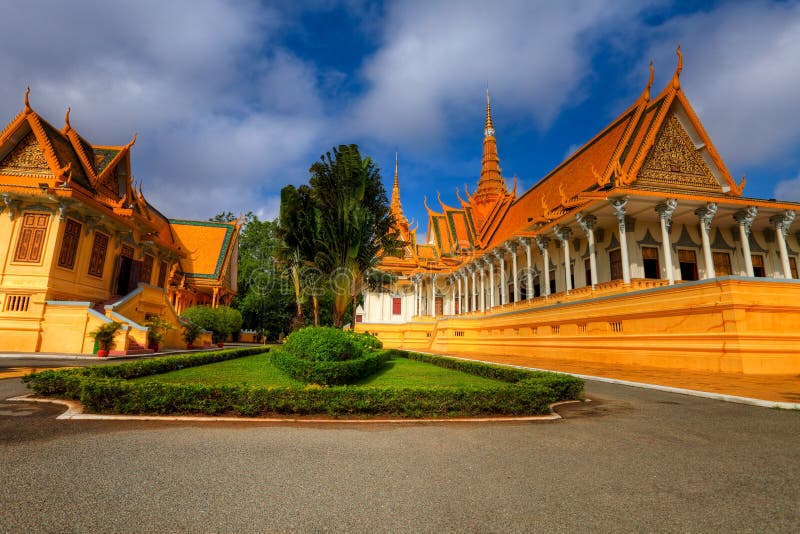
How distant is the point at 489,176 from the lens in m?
40.5

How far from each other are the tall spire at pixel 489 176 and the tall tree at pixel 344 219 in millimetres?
28659

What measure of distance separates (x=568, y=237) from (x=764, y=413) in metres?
15.7

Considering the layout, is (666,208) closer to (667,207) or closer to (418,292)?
(667,207)

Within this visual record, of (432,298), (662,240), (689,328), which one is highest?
(662,240)

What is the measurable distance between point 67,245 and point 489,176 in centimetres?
3495

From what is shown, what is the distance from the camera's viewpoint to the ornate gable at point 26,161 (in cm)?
1730

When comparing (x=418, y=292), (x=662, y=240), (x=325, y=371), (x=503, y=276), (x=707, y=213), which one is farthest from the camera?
(x=418, y=292)

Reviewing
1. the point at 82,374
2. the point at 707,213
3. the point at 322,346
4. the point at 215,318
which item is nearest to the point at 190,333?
the point at 215,318

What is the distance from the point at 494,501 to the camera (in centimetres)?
268

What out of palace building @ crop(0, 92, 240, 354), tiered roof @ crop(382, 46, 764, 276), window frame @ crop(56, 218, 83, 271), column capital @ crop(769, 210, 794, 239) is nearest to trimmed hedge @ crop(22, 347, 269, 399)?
palace building @ crop(0, 92, 240, 354)

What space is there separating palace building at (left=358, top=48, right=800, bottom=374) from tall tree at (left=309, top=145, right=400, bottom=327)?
3.03m

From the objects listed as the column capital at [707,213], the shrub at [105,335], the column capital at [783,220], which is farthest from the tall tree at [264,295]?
the column capital at [783,220]

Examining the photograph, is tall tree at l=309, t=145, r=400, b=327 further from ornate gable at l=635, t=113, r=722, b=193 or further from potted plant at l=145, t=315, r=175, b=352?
ornate gable at l=635, t=113, r=722, b=193

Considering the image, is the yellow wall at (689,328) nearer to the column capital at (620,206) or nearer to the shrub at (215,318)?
the column capital at (620,206)
